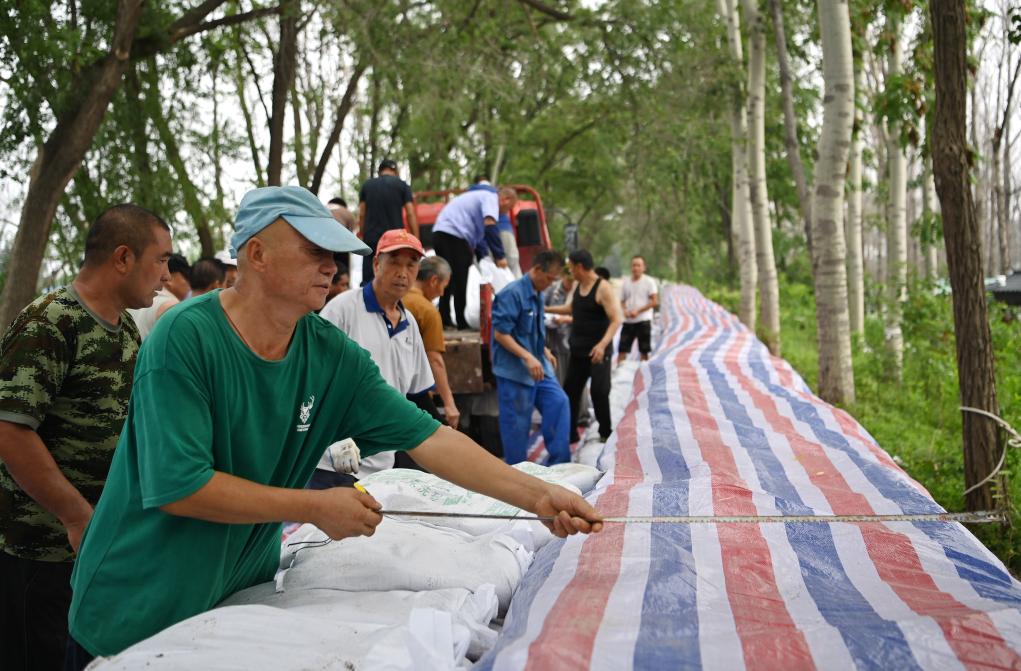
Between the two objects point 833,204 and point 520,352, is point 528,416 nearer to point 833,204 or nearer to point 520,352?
point 520,352

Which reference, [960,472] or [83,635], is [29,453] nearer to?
[83,635]

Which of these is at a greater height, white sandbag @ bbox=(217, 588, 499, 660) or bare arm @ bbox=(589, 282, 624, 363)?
bare arm @ bbox=(589, 282, 624, 363)

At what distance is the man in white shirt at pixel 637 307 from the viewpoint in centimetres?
1104

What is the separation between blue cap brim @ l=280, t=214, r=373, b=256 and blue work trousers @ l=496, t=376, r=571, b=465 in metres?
4.02

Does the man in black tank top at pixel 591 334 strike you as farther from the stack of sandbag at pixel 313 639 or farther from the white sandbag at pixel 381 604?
the stack of sandbag at pixel 313 639

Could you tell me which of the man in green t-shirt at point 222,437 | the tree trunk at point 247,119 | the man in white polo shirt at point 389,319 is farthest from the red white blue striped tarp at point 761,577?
the tree trunk at point 247,119

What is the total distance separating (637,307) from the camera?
1107cm

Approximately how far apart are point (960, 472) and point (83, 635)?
219 inches

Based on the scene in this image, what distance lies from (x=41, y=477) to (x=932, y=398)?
8.64 metres

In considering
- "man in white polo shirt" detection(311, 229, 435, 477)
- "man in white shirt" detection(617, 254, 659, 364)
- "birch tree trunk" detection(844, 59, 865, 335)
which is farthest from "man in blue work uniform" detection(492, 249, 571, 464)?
"birch tree trunk" detection(844, 59, 865, 335)

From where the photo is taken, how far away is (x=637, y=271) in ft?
37.1

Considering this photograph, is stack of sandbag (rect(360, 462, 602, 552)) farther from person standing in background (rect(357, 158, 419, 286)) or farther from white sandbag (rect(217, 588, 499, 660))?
person standing in background (rect(357, 158, 419, 286))

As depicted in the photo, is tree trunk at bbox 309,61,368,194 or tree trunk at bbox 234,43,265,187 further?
tree trunk at bbox 234,43,265,187

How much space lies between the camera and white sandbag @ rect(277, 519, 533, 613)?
250 centimetres
